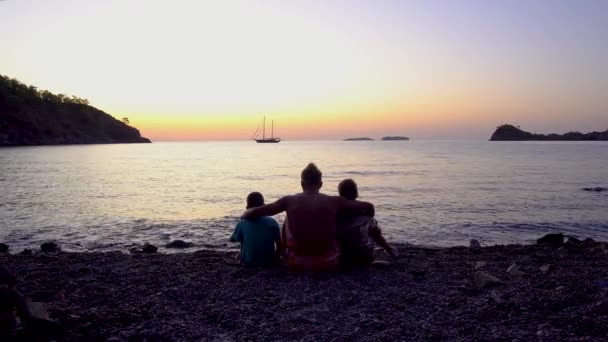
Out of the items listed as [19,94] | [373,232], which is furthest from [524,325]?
[19,94]

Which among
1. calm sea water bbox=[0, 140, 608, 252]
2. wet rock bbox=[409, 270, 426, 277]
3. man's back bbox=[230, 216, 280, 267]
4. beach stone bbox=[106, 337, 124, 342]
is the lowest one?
calm sea water bbox=[0, 140, 608, 252]

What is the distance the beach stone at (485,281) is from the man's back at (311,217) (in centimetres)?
239

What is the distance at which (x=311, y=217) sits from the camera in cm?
703

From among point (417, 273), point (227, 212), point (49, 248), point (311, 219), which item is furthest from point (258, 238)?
point (227, 212)

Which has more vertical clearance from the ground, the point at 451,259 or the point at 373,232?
the point at 373,232

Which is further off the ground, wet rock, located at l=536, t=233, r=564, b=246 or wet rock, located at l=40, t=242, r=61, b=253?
wet rock, located at l=536, t=233, r=564, b=246

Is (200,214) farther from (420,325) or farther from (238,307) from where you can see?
(420,325)

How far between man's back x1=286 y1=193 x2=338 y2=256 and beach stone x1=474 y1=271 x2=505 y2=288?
2.39m

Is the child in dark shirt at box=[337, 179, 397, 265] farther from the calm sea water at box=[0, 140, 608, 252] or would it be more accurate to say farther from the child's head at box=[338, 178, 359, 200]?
the calm sea water at box=[0, 140, 608, 252]

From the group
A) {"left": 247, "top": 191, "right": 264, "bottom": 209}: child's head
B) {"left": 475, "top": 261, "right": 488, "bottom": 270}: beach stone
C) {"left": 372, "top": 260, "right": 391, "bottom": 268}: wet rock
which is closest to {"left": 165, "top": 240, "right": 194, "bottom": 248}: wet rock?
{"left": 247, "top": 191, "right": 264, "bottom": 209}: child's head

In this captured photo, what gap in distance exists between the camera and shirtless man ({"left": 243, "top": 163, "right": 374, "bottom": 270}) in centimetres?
703

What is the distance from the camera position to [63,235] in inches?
558

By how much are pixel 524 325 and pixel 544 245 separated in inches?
282

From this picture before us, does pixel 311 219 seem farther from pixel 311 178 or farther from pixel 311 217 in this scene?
pixel 311 178
